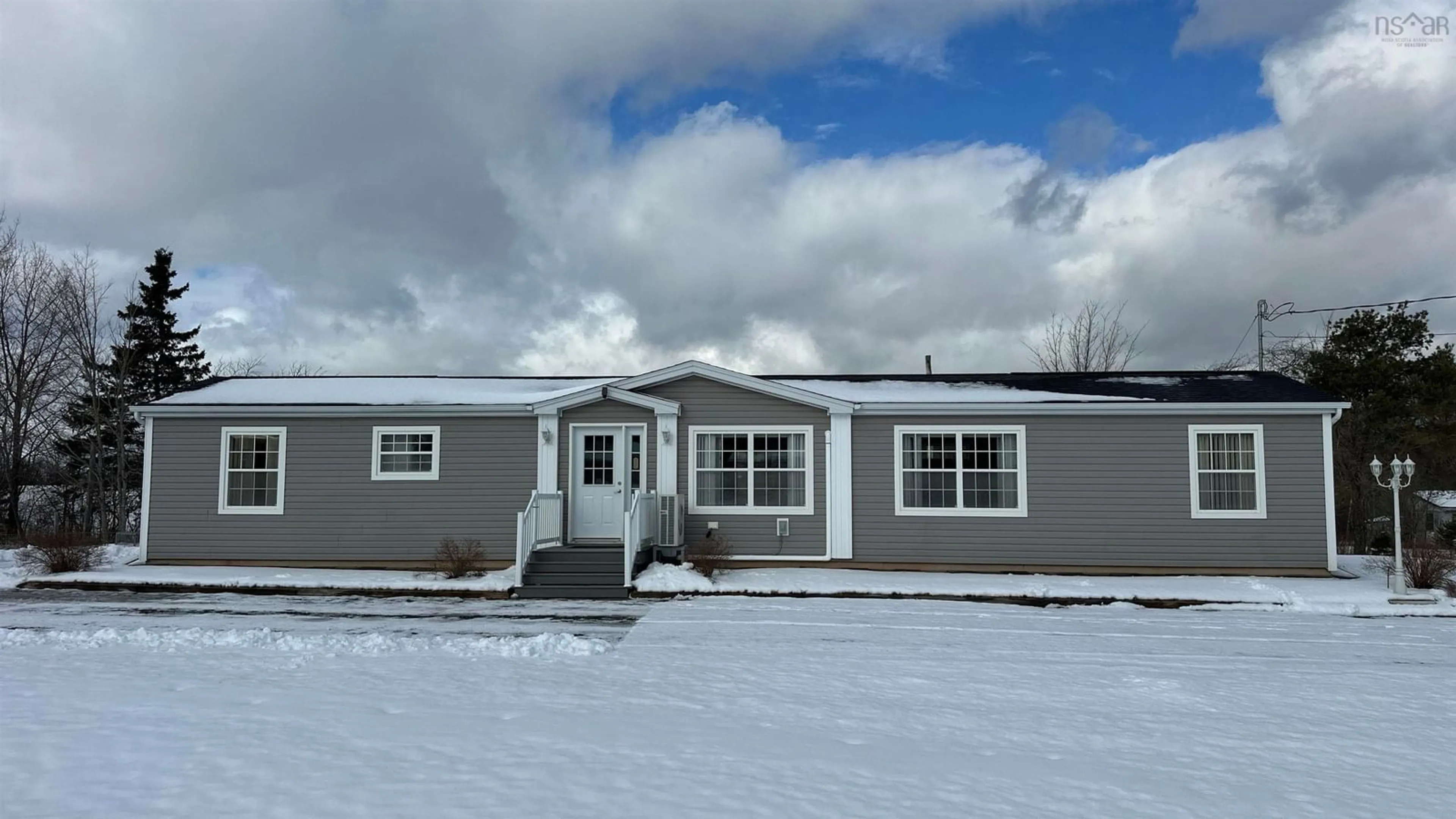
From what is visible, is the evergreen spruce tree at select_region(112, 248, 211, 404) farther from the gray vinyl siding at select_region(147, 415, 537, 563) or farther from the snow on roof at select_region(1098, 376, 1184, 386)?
the snow on roof at select_region(1098, 376, 1184, 386)

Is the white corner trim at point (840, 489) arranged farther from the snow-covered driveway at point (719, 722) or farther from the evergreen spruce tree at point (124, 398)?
the evergreen spruce tree at point (124, 398)

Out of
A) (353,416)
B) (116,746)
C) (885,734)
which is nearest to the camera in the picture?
(116,746)

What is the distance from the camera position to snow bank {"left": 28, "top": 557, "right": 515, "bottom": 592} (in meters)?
13.7

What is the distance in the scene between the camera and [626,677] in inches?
295

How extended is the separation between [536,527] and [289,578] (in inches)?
163

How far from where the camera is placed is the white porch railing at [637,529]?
44.2 feet

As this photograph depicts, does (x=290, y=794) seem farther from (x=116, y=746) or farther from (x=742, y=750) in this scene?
(x=742, y=750)

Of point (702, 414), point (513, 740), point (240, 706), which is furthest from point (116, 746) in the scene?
point (702, 414)

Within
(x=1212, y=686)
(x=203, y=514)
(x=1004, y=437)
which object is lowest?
(x=1212, y=686)

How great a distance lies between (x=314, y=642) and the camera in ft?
28.8

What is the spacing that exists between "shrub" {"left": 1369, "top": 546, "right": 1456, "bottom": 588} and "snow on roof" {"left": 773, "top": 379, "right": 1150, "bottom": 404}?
4.61 metres

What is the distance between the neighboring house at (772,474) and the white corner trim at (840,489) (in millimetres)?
33

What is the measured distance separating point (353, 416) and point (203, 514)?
3.29 meters

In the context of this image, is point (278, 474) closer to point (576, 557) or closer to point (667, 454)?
point (576, 557)
